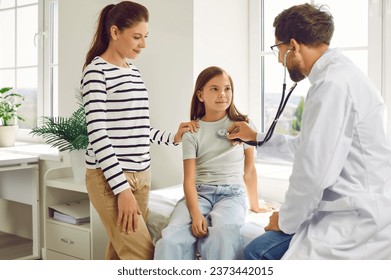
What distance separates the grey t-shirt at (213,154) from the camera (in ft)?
5.32

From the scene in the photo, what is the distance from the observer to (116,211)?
1.45 metres

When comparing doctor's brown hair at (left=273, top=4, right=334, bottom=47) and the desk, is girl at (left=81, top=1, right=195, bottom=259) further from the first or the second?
the desk

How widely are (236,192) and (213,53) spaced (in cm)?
89

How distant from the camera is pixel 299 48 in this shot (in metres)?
1.28

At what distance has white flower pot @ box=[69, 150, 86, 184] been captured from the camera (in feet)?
8.03

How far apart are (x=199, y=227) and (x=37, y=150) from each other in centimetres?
190

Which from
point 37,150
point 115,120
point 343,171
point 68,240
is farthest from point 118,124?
point 37,150

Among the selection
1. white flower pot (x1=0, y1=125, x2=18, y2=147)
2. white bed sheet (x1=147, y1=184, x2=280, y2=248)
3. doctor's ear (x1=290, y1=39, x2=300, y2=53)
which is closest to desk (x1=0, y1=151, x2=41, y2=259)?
white flower pot (x1=0, y1=125, x2=18, y2=147)

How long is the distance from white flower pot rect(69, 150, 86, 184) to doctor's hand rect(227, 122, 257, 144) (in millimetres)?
1077

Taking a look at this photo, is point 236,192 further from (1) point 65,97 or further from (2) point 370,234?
(1) point 65,97

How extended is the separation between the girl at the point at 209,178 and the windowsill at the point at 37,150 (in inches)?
53.3

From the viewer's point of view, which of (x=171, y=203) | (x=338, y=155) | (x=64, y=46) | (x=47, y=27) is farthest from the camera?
(x=47, y=27)

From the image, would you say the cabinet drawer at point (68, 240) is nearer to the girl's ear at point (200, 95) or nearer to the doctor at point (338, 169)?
the girl's ear at point (200, 95)
